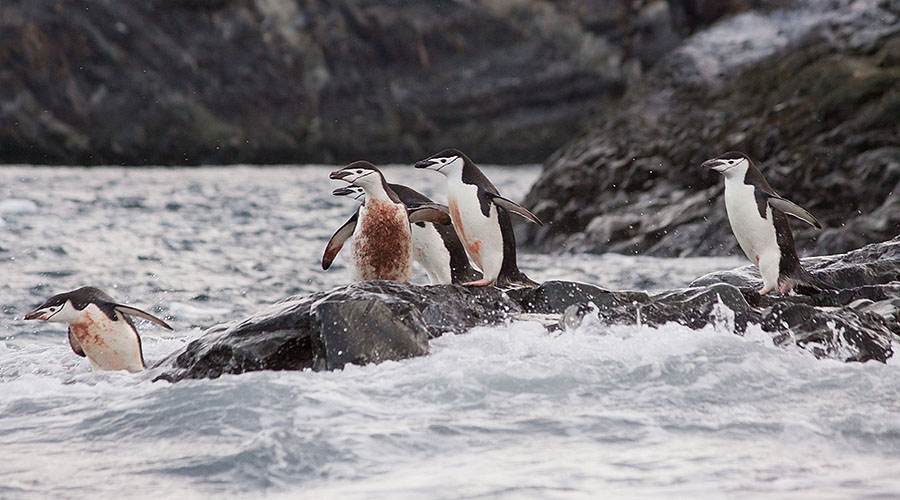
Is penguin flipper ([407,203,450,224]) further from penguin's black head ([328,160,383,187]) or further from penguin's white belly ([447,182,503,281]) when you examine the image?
penguin's black head ([328,160,383,187])

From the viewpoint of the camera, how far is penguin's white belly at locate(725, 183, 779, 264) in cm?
581

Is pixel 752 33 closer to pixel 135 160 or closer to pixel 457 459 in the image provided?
pixel 457 459

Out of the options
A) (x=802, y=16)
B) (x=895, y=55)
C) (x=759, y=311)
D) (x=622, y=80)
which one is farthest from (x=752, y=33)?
(x=622, y=80)

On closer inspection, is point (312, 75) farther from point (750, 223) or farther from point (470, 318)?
point (470, 318)

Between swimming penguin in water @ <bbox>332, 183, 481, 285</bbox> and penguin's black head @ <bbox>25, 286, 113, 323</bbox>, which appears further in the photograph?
swimming penguin in water @ <bbox>332, 183, 481, 285</bbox>

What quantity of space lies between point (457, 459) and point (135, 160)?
84.8 feet

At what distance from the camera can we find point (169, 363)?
5.06m

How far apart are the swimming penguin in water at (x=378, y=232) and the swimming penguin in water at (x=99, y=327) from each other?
110 cm

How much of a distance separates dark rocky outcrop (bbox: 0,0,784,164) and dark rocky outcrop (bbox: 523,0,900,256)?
585 inches

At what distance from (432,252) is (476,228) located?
0.54m

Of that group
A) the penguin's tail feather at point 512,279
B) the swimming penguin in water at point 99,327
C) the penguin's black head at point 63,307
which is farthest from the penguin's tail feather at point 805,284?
the penguin's black head at point 63,307


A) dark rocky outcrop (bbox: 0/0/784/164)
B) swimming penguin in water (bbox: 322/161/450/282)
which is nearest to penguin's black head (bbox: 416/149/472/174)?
swimming penguin in water (bbox: 322/161/450/282)

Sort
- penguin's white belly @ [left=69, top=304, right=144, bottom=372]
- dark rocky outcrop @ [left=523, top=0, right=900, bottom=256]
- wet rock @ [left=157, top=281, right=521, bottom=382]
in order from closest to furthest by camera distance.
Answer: wet rock @ [left=157, top=281, right=521, bottom=382], penguin's white belly @ [left=69, top=304, right=144, bottom=372], dark rocky outcrop @ [left=523, top=0, right=900, bottom=256]

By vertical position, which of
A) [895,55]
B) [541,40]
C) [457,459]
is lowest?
[457,459]
